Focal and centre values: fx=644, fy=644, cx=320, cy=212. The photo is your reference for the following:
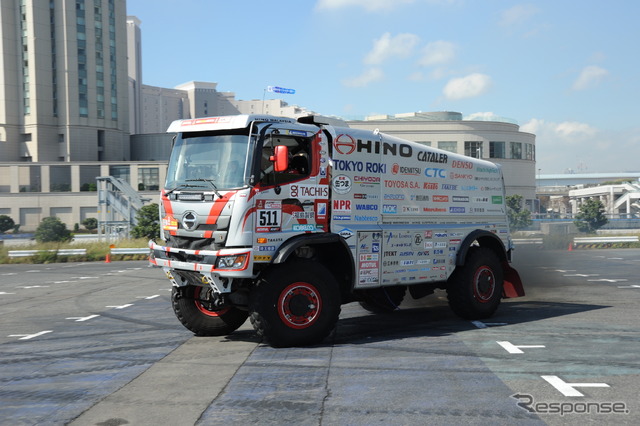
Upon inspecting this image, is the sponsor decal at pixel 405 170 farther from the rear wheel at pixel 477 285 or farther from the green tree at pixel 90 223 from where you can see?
the green tree at pixel 90 223

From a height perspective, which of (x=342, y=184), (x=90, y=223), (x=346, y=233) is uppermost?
(x=342, y=184)

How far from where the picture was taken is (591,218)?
160 feet

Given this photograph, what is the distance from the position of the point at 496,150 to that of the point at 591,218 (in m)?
35.7

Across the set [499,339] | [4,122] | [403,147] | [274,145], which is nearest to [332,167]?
[274,145]

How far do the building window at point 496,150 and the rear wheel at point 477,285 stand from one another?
241ft

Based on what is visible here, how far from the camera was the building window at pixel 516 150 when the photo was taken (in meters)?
85.4

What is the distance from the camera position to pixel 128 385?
7.13m

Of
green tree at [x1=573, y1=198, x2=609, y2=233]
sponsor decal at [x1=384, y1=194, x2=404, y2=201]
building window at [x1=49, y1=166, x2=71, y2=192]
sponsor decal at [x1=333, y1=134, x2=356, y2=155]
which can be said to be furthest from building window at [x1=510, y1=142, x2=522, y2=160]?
sponsor decal at [x1=333, y1=134, x2=356, y2=155]

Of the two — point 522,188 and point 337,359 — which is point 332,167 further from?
point 522,188

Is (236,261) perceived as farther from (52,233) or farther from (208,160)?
(52,233)

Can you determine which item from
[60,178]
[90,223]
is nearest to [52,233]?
[90,223]

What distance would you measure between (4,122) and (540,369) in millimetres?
98398

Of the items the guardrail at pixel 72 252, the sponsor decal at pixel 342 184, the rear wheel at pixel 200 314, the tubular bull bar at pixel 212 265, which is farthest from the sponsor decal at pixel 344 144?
the guardrail at pixel 72 252

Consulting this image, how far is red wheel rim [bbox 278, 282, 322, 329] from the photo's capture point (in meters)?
Result: 8.87
